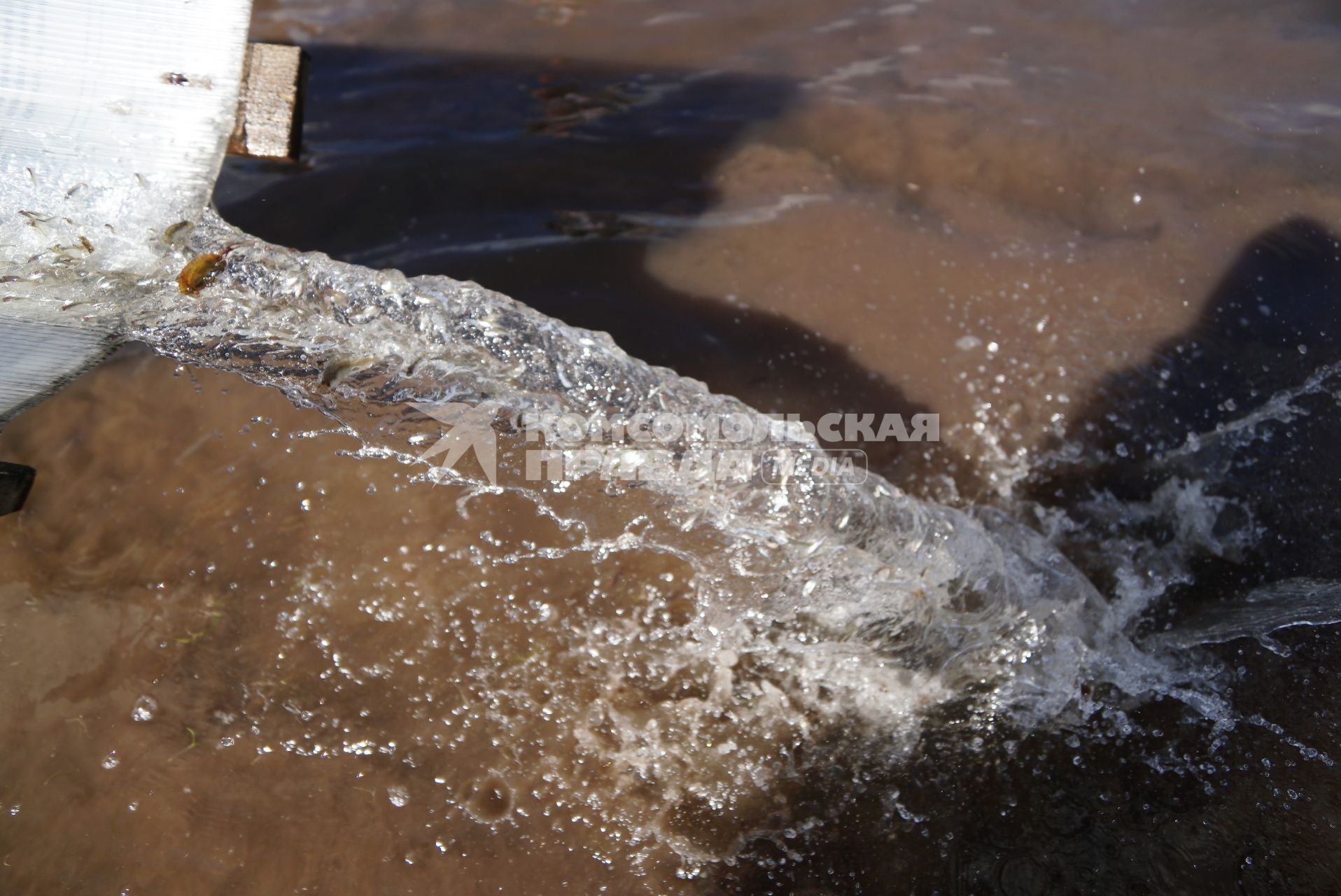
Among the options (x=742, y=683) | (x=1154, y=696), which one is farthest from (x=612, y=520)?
(x=1154, y=696)

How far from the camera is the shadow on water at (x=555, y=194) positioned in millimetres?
2945

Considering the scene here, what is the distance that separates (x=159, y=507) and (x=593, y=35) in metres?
2.81

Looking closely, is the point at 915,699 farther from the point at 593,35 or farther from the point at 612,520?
the point at 593,35

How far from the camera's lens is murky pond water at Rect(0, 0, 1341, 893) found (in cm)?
203

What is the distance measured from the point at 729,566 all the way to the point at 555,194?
5.93ft

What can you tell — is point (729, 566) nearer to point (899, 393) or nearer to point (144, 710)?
point (899, 393)

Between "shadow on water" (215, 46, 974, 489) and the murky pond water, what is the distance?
2 centimetres

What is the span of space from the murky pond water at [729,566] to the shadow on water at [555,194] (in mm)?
21

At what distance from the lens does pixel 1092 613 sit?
7.77ft

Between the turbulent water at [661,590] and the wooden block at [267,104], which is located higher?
the wooden block at [267,104]

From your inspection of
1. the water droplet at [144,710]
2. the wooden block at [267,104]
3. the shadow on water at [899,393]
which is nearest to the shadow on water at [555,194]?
the shadow on water at [899,393]

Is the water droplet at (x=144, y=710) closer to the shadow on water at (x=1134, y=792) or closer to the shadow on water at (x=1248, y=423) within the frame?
the shadow on water at (x=1134, y=792)

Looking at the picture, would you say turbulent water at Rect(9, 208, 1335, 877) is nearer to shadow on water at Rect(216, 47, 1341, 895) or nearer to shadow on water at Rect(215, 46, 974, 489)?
shadow on water at Rect(216, 47, 1341, 895)

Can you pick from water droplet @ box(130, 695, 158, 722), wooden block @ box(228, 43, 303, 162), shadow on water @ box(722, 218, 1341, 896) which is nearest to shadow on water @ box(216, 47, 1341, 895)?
shadow on water @ box(722, 218, 1341, 896)
